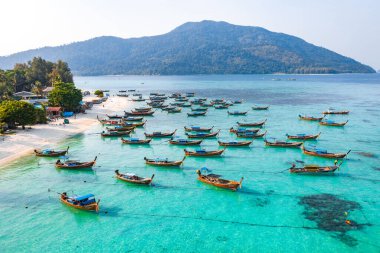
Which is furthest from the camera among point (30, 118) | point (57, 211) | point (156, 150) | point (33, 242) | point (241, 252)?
point (30, 118)

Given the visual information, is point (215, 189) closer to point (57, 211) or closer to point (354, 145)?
point (57, 211)

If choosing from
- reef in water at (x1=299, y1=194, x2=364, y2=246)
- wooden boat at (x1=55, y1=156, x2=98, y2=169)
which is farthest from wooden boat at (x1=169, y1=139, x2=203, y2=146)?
reef in water at (x1=299, y1=194, x2=364, y2=246)

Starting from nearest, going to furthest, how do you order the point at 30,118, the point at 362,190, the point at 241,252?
the point at 241,252, the point at 362,190, the point at 30,118

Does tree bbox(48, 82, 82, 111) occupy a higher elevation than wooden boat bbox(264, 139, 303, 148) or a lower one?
higher

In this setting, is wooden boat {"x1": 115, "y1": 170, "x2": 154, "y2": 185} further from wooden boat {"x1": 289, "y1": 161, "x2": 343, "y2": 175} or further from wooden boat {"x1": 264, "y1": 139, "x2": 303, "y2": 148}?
wooden boat {"x1": 264, "y1": 139, "x2": 303, "y2": 148}

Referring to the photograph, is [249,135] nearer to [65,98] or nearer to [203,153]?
[203,153]

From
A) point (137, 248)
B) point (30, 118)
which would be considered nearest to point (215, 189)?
point (137, 248)
